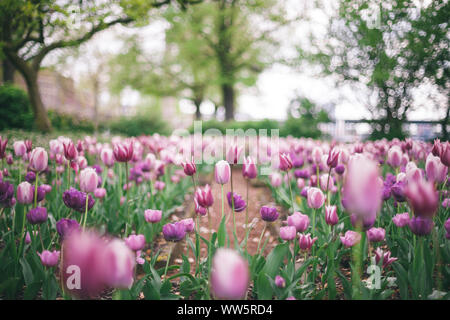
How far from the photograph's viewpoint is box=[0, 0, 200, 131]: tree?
145 inches

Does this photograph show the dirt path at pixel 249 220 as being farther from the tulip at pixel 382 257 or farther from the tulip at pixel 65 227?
the tulip at pixel 65 227

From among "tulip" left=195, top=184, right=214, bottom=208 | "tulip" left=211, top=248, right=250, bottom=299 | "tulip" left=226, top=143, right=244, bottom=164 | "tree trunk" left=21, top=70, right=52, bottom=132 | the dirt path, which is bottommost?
the dirt path

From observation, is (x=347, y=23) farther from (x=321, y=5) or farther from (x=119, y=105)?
(x=119, y=105)

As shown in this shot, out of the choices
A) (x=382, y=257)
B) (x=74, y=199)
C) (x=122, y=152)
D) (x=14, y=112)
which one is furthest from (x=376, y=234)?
(x=14, y=112)

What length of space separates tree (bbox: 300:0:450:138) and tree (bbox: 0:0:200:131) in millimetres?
3313

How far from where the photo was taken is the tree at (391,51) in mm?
2299

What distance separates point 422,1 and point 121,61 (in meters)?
16.3

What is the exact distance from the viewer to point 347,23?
294 cm

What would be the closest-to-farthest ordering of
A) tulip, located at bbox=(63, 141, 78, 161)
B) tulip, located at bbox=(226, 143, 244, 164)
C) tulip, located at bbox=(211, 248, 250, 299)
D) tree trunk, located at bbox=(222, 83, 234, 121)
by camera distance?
1. tulip, located at bbox=(211, 248, 250, 299)
2. tulip, located at bbox=(226, 143, 244, 164)
3. tulip, located at bbox=(63, 141, 78, 161)
4. tree trunk, located at bbox=(222, 83, 234, 121)

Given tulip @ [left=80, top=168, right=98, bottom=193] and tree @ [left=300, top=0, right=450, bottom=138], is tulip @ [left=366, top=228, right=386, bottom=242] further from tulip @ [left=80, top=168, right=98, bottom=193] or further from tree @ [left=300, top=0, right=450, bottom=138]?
tree @ [left=300, top=0, right=450, bottom=138]

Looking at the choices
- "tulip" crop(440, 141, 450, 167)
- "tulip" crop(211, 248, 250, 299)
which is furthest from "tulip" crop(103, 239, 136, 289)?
"tulip" crop(440, 141, 450, 167)

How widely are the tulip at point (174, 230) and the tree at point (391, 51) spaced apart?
2.41m
